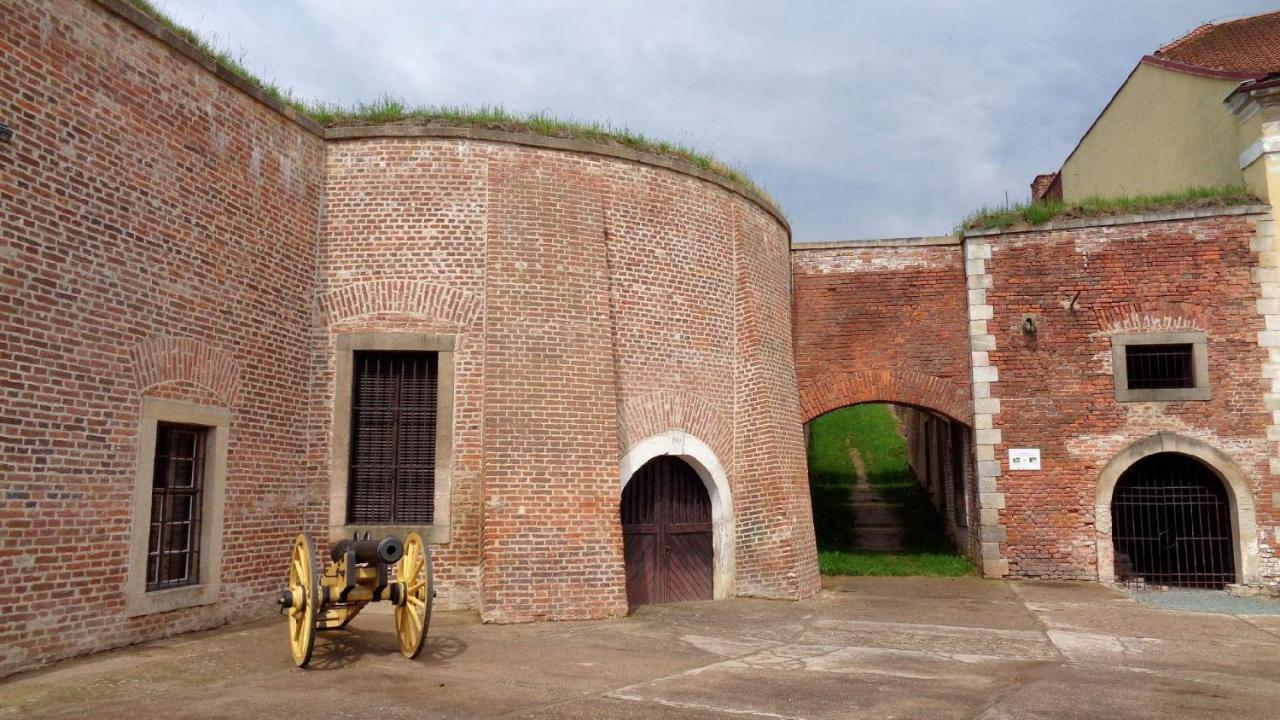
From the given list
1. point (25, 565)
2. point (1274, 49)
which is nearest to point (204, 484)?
point (25, 565)

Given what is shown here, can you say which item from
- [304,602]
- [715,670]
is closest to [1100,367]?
[715,670]

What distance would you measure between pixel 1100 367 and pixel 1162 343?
96 centimetres

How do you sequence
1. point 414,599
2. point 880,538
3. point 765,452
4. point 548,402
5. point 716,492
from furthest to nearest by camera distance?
point 880,538 < point 765,452 < point 716,492 < point 548,402 < point 414,599

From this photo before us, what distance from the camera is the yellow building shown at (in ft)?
44.3

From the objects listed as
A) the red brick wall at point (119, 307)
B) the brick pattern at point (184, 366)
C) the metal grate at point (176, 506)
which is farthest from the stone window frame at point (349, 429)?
the metal grate at point (176, 506)

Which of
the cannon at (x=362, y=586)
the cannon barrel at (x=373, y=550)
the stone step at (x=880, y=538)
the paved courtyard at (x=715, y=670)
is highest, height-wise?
the cannon barrel at (x=373, y=550)

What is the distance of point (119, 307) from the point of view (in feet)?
25.9

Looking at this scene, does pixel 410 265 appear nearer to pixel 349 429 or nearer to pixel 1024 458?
pixel 349 429

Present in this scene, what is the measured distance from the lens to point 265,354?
970cm

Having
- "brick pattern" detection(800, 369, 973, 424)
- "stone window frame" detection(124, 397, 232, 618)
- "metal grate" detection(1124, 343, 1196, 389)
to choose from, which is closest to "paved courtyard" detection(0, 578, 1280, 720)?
"stone window frame" detection(124, 397, 232, 618)

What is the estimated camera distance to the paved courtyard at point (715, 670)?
19.7 ft

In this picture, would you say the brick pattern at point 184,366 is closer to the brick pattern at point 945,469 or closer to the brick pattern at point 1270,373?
the brick pattern at point 945,469

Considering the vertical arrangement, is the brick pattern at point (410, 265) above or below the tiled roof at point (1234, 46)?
below

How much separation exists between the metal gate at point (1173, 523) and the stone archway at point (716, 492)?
253 inches
